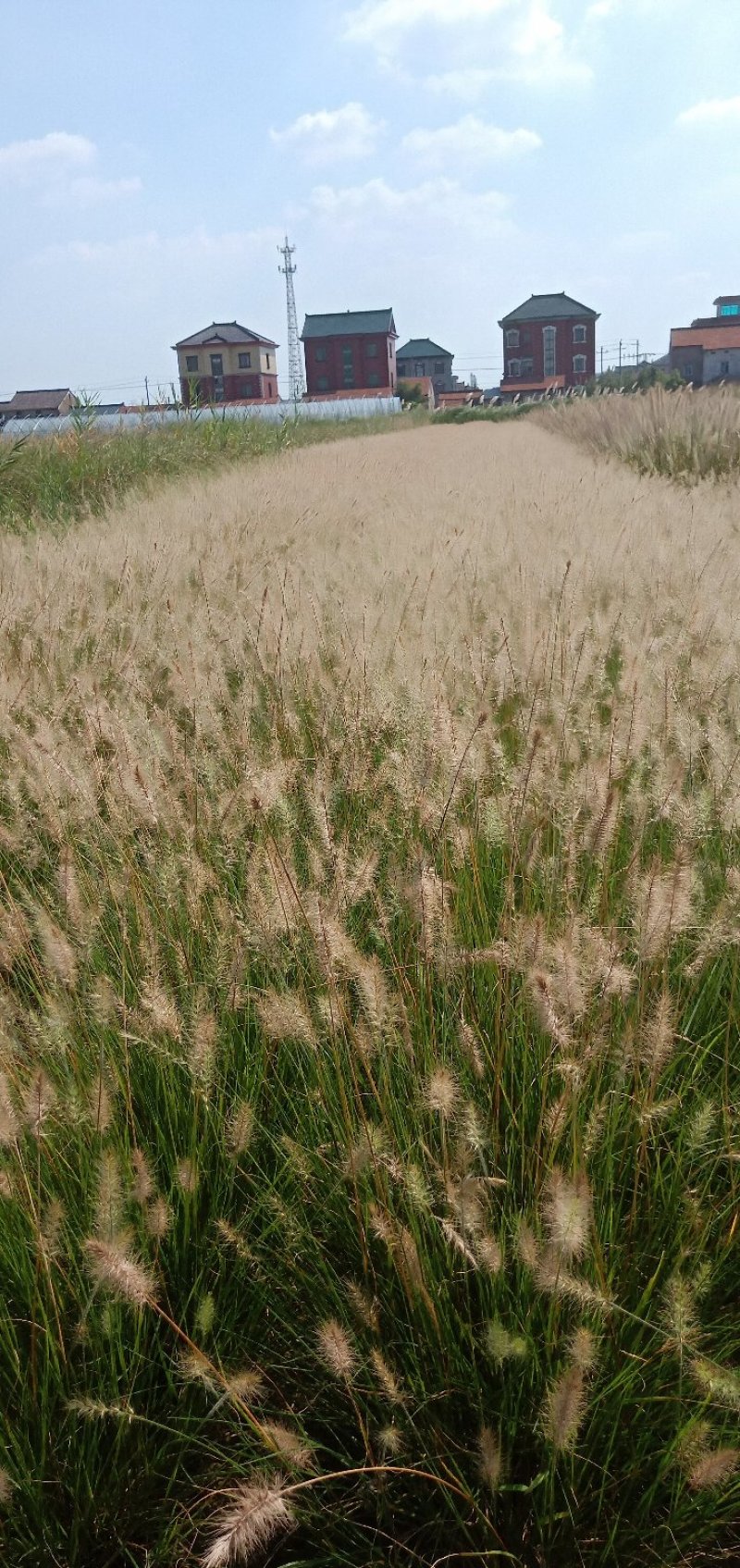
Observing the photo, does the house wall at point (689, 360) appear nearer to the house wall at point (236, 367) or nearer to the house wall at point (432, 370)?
the house wall at point (432, 370)

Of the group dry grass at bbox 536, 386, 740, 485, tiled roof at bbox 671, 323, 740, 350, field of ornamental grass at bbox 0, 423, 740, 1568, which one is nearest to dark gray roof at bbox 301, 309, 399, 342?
tiled roof at bbox 671, 323, 740, 350

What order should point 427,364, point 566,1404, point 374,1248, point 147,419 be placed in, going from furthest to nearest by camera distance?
point 427,364 < point 147,419 < point 374,1248 < point 566,1404

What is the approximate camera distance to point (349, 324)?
221 ft

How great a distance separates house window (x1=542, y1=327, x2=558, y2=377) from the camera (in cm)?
6962

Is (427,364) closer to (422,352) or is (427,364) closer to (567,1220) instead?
(422,352)

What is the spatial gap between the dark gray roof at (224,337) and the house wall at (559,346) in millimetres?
17157

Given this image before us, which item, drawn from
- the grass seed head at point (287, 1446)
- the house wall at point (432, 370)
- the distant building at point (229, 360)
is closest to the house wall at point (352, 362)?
the distant building at point (229, 360)

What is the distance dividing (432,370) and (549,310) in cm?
1323

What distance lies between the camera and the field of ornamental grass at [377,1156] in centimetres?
108

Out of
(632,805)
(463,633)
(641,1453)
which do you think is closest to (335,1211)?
(641,1453)

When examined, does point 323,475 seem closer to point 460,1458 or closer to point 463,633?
point 463,633

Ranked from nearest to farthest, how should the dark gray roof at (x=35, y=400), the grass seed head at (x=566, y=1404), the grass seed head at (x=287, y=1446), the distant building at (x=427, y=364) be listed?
1. the grass seed head at (x=566, y=1404)
2. the grass seed head at (x=287, y=1446)
3. the dark gray roof at (x=35, y=400)
4. the distant building at (x=427, y=364)

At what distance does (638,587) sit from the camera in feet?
11.6

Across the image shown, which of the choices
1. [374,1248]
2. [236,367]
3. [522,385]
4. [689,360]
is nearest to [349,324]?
[236,367]
